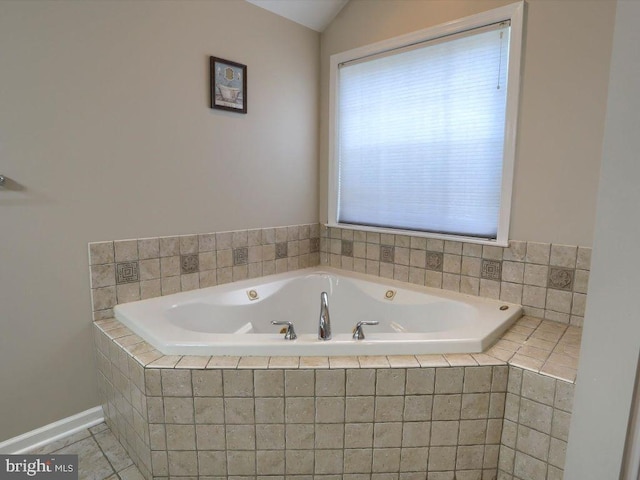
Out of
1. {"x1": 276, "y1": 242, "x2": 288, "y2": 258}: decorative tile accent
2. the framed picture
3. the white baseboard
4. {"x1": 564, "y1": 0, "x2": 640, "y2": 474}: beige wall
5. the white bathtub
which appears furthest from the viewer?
{"x1": 276, "y1": 242, "x2": 288, "y2": 258}: decorative tile accent

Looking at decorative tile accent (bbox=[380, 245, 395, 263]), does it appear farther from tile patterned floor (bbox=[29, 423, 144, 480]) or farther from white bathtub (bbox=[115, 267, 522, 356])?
tile patterned floor (bbox=[29, 423, 144, 480])

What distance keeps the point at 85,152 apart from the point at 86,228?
14.6 inches

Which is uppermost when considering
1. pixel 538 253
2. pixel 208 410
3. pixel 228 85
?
pixel 228 85

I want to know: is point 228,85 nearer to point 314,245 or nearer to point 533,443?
point 314,245

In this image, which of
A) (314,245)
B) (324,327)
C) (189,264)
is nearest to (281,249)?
(314,245)

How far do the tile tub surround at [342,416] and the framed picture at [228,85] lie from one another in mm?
1522

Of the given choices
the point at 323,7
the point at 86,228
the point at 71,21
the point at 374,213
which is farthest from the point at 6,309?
the point at 323,7

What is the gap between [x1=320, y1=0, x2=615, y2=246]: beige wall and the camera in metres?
1.78

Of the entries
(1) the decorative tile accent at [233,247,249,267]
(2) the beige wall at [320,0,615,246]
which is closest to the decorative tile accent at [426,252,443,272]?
(2) the beige wall at [320,0,615,246]

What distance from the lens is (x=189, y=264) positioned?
7.51ft

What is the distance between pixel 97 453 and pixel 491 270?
220cm

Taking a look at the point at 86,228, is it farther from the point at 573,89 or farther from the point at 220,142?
the point at 573,89

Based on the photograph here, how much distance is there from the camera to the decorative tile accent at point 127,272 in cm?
200

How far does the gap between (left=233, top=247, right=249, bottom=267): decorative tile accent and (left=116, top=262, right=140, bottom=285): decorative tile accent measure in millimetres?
616
